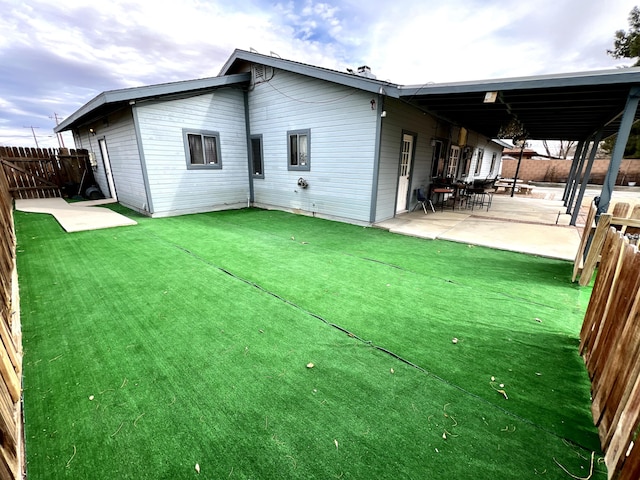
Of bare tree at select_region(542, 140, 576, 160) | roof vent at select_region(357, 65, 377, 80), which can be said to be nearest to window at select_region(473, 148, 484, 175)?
roof vent at select_region(357, 65, 377, 80)

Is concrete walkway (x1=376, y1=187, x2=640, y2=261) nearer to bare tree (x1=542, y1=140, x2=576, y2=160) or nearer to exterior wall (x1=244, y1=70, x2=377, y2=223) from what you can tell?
exterior wall (x1=244, y1=70, x2=377, y2=223)

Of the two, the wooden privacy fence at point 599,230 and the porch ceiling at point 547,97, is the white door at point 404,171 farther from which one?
the wooden privacy fence at point 599,230

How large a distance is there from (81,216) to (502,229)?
1125 centimetres

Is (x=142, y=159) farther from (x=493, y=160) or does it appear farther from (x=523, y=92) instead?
(x=493, y=160)

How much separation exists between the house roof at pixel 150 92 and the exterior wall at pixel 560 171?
87.3ft

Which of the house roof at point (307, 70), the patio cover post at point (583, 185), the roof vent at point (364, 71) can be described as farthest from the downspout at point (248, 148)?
the patio cover post at point (583, 185)

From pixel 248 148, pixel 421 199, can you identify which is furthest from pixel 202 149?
pixel 421 199

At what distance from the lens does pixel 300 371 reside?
2.14 m

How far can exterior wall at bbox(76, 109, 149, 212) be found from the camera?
7598 millimetres

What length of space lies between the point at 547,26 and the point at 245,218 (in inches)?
451

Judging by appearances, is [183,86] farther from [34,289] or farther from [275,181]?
[34,289]

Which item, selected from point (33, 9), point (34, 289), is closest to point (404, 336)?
point (34, 289)

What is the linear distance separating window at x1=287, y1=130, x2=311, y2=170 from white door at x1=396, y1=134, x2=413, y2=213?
2.78 metres

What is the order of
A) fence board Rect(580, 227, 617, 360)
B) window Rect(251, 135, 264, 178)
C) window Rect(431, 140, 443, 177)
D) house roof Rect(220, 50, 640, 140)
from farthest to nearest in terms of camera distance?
window Rect(431, 140, 443, 177), window Rect(251, 135, 264, 178), house roof Rect(220, 50, 640, 140), fence board Rect(580, 227, 617, 360)
